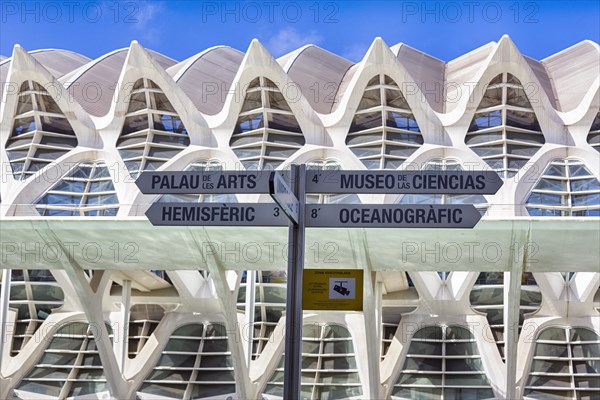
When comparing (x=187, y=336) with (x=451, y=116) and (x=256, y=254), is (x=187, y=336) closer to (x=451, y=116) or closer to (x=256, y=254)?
(x=256, y=254)

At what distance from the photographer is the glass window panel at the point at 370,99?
109 ft

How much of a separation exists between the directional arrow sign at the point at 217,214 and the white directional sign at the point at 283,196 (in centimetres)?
30

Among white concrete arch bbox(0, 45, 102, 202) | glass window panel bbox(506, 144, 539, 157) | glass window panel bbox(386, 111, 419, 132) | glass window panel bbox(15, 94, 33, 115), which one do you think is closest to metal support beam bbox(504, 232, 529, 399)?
glass window panel bbox(506, 144, 539, 157)

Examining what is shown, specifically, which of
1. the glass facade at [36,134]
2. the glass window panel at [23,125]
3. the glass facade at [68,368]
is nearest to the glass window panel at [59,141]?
the glass facade at [36,134]

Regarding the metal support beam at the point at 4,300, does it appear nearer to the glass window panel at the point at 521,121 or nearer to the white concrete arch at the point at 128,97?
the white concrete arch at the point at 128,97

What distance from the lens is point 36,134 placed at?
3441cm

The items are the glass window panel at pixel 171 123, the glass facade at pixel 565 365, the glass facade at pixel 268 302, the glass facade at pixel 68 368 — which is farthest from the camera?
the glass window panel at pixel 171 123

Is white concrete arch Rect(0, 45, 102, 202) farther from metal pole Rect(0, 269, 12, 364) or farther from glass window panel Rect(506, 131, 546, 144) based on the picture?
glass window panel Rect(506, 131, 546, 144)

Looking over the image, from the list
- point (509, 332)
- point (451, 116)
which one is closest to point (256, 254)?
point (509, 332)

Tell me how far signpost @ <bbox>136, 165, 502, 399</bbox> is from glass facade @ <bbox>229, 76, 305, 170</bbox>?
23293mm


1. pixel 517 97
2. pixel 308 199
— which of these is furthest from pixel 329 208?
pixel 517 97

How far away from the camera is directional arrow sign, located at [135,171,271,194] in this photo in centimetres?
943

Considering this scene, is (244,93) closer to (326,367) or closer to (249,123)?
(249,123)

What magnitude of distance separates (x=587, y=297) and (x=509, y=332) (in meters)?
7.41
